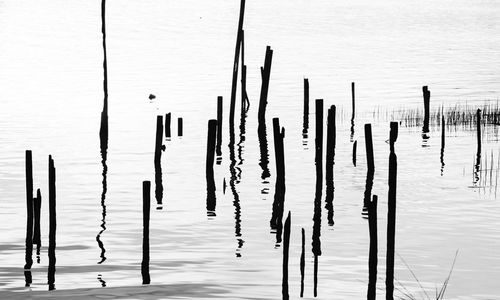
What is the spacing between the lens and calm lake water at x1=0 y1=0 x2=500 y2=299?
22719 millimetres

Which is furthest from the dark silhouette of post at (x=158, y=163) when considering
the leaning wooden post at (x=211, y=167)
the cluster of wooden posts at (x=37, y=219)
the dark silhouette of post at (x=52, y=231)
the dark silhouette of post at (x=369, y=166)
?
the dark silhouette of post at (x=52, y=231)

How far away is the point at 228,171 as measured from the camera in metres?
37.5

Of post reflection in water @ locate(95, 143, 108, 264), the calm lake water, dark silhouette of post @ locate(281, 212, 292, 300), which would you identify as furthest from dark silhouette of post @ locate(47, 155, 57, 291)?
dark silhouette of post @ locate(281, 212, 292, 300)

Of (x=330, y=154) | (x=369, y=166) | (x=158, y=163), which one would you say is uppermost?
(x=330, y=154)

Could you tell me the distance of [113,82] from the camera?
73250 millimetres

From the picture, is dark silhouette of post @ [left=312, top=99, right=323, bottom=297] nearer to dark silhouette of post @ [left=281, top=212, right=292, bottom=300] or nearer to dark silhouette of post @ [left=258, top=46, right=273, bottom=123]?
dark silhouette of post @ [left=281, top=212, right=292, bottom=300]

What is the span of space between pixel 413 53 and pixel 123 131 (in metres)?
50.8

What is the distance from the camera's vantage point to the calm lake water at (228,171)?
74.5ft

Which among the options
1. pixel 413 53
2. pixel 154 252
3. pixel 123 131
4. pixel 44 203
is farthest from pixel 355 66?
→ pixel 154 252

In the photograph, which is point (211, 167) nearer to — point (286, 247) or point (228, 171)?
point (228, 171)

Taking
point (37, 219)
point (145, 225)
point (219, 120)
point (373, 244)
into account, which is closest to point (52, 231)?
point (37, 219)

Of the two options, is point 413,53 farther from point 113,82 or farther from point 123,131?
point 123,131

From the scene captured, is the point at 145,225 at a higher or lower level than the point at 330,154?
lower

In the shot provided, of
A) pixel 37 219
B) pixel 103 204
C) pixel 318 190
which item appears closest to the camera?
pixel 37 219
